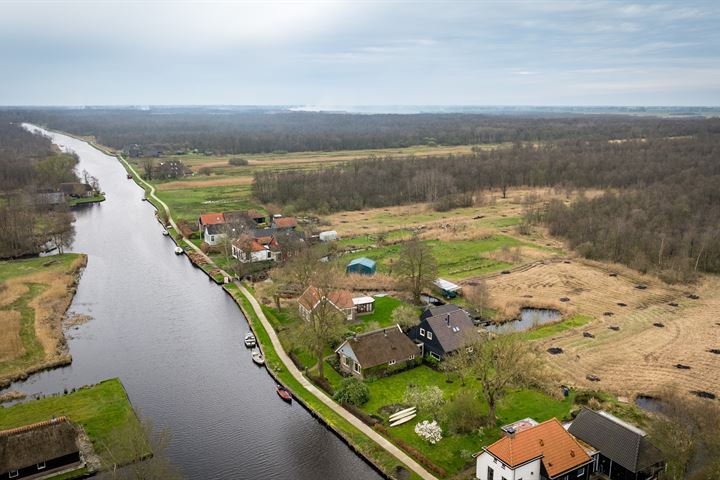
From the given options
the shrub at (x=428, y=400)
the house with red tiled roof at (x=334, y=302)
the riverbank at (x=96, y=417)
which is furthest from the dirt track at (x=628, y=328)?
the riverbank at (x=96, y=417)

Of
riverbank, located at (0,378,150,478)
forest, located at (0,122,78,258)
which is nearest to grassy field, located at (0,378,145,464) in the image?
riverbank, located at (0,378,150,478)

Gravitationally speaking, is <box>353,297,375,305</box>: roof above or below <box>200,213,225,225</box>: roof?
below

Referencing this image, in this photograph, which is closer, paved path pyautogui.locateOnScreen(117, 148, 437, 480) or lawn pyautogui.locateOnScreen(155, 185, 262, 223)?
paved path pyautogui.locateOnScreen(117, 148, 437, 480)

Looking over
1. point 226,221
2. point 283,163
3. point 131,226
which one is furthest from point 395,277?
point 283,163

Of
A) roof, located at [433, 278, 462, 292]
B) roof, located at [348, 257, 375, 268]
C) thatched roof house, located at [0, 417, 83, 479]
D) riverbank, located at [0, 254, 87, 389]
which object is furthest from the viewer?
roof, located at [348, 257, 375, 268]

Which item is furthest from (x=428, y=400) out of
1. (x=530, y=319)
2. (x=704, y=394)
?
(x=530, y=319)

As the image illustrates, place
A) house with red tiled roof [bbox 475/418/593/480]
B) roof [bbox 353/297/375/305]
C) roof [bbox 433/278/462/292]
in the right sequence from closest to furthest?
house with red tiled roof [bbox 475/418/593/480] < roof [bbox 353/297/375/305] < roof [bbox 433/278/462/292]

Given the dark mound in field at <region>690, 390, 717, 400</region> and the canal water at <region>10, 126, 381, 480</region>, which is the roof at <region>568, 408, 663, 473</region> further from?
the canal water at <region>10, 126, 381, 480</region>
